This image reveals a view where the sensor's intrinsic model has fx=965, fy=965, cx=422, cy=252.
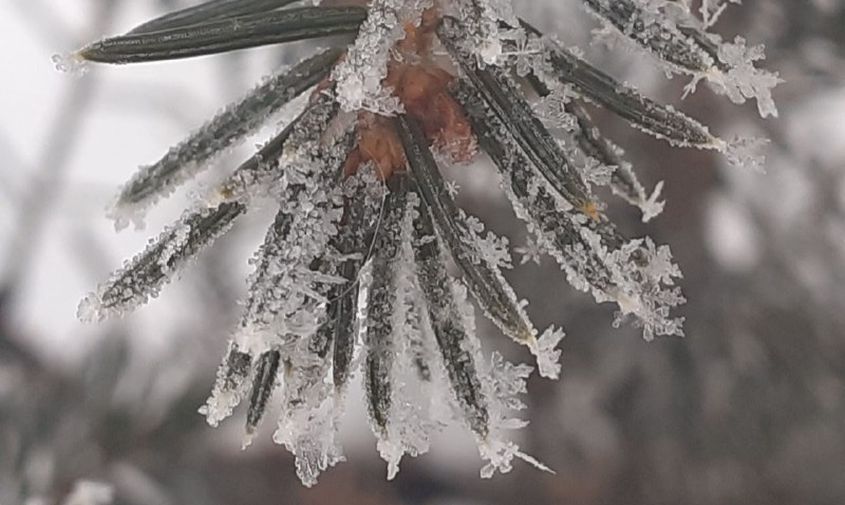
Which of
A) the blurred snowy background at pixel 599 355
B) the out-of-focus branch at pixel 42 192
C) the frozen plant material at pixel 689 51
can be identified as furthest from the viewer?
the out-of-focus branch at pixel 42 192

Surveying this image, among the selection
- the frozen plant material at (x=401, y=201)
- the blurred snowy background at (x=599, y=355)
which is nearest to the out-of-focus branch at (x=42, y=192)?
the blurred snowy background at (x=599, y=355)

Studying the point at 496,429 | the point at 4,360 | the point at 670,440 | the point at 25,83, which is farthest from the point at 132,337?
the point at 25,83

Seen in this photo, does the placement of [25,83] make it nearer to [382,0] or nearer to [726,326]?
[726,326]

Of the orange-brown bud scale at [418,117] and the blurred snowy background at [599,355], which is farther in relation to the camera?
the blurred snowy background at [599,355]

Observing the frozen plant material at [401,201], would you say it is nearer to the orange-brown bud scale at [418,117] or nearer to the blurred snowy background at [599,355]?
the orange-brown bud scale at [418,117]

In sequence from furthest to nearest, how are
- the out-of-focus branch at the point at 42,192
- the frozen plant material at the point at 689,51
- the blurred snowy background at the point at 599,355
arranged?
1. the out-of-focus branch at the point at 42,192
2. the blurred snowy background at the point at 599,355
3. the frozen plant material at the point at 689,51

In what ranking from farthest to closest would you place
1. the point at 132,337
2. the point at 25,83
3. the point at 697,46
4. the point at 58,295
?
the point at 25,83, the point at 58,295, the point at 132,337, the point at 697,46

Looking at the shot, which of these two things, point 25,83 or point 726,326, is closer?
point 726,326
